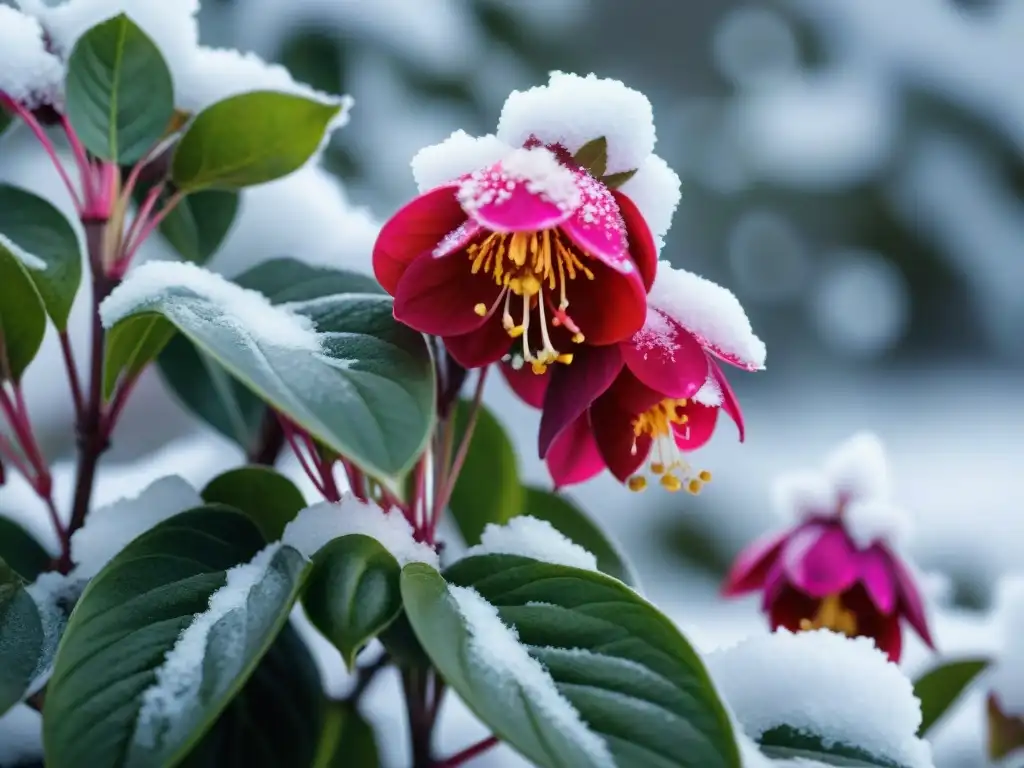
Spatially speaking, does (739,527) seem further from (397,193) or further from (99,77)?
(99,77)

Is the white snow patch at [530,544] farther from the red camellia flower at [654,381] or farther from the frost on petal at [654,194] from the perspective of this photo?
Answer: the frost on petal at [654,194]

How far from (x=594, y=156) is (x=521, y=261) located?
60 mm

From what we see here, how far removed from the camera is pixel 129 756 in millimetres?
326

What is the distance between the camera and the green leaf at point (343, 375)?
13.3 inches

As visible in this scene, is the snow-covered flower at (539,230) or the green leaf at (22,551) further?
the green leaf at (22,551)

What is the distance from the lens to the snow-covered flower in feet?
1.34

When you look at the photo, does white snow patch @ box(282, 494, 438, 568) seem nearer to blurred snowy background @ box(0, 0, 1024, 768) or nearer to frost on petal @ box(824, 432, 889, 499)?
frost on petal @ box(824, 432, 889, 499)

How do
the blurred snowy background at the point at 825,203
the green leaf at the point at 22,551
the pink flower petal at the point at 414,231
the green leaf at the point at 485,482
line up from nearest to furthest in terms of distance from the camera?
the pink flower petal at the point at 414,231 → the green leaf at the point at 22,551 → the green leaf at the point at 485,482 → the blurred snowy background at the point at 825,203

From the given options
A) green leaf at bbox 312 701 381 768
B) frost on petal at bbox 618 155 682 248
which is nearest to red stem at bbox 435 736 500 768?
green leaf at bbox 312 701 381 768

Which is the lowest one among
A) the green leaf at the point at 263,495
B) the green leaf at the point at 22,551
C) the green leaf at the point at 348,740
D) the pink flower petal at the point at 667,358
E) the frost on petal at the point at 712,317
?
the green leaf at the point at 348,740

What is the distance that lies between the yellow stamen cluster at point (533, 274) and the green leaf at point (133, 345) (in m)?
0.16

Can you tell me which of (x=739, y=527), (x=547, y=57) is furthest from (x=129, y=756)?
(x=547, y=57)

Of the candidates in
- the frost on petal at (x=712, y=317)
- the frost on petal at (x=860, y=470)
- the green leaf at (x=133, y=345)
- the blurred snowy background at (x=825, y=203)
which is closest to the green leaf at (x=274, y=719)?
the green leaf at (x=133, y=345)

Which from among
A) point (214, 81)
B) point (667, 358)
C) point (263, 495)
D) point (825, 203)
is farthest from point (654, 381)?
point (825, 203)
